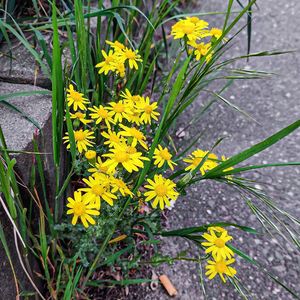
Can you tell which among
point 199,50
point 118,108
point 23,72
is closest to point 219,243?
point 118,108

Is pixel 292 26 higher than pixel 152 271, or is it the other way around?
pixel 292 26

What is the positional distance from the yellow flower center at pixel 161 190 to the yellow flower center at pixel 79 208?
178 millimetres

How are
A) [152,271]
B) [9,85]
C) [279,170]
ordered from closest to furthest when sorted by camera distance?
[9,85], [152,271], [279,170]

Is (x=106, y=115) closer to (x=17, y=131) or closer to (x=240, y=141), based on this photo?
(x=17, y=131)

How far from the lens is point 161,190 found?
98cm

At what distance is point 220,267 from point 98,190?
0.33 metres

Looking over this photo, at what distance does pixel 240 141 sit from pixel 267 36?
0.95 m

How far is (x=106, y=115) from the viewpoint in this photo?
41.4 inches

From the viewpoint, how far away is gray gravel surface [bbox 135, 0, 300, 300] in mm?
1423

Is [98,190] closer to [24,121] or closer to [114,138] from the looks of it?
[114,138]

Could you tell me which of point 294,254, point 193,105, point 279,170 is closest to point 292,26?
point 193,105

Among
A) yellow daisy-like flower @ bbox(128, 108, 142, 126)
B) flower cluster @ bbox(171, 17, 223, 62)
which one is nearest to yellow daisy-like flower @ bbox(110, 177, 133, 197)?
yellow daisy-like flower @ bbox(128, 108, 142, 126)

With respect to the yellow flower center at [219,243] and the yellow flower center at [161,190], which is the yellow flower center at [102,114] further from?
the yellow flower center at [219,243]

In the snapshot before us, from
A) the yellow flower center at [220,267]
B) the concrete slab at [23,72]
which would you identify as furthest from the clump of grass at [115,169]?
the concrete slab at [23,72]
